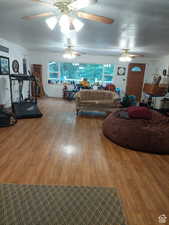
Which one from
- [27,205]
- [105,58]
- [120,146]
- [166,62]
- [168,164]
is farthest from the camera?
[105,58]

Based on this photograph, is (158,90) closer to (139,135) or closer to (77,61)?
(139,135)

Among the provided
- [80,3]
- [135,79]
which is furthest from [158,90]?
[80,3]

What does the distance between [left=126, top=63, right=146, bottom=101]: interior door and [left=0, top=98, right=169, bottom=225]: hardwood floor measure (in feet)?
18.7

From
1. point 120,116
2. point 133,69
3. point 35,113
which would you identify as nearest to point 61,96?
point 35,113

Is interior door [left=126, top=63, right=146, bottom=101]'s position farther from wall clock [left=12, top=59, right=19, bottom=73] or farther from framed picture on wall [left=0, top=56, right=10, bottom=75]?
framed picture on wall [left=0, top=56, right=10, bottom=75]

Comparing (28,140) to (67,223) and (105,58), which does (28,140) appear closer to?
(67,223)

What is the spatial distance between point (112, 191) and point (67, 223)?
684 mm

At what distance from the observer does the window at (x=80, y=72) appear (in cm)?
816

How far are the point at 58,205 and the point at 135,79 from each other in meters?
7.93

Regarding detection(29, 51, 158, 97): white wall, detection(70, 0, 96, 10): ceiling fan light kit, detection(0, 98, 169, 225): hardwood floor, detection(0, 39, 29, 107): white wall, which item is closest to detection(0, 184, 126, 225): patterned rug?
detection(0, 98, 169, 225): hardwood floor

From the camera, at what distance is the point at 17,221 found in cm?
147

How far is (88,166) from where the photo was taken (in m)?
2.35

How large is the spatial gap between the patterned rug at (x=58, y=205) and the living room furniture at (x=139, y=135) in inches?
49.0

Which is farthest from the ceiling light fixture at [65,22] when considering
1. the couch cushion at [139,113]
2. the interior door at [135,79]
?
the interior door at [135,79]
